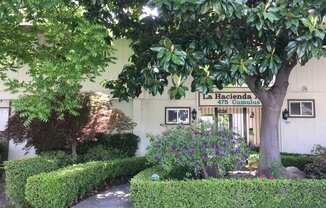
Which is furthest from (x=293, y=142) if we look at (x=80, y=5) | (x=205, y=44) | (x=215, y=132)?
(x=80, y=5)

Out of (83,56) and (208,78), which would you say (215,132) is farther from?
(83,56)

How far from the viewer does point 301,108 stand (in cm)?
1357

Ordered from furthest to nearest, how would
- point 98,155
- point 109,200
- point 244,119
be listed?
point 244,119
point 98,155
point 109,200

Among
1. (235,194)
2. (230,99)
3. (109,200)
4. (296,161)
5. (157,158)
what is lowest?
(109,200)

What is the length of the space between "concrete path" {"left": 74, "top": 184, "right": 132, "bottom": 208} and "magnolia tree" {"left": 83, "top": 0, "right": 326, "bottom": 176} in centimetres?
226

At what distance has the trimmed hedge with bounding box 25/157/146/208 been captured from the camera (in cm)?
667

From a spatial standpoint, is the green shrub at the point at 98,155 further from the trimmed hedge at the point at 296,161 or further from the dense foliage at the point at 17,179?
the trimmed hedge at the point at 296,161

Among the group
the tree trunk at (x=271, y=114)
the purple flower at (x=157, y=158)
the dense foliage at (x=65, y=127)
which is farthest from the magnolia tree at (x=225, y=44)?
the dense foliage at (x=65, y=127)

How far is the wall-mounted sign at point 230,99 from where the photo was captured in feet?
44.7

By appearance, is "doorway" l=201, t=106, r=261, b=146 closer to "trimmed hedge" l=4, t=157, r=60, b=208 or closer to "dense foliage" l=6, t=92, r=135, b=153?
"dense foliage" l=6, t=92, r=135, b=153

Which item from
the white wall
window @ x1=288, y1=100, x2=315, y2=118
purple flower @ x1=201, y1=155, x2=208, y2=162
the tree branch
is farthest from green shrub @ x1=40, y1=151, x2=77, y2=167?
window @ x1=288, y1=100, x2=315, y2=118

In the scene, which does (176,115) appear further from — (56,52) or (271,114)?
(56,52)

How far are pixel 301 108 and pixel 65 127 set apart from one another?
8.59 meters

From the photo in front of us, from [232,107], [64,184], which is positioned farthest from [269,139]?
[232,107]
